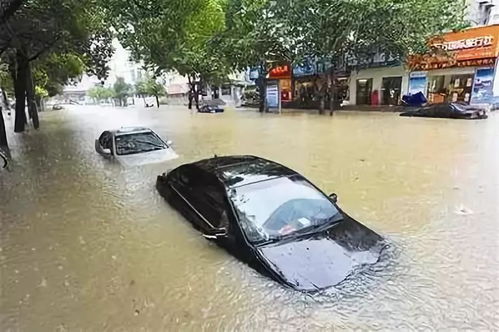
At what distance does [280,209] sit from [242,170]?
99 centimetres

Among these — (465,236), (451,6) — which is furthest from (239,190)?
(451,6)

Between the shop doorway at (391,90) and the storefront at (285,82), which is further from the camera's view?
the storefront at (285,82)

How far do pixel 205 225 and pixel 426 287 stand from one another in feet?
9.20

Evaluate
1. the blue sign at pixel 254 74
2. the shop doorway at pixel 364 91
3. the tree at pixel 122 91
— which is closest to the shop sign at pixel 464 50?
the shop doorway at pixel 364 91

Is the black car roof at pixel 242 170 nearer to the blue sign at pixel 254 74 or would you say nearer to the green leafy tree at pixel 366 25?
the green leafy tree at pixel 366 25

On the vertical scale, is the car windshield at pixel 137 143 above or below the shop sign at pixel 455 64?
below

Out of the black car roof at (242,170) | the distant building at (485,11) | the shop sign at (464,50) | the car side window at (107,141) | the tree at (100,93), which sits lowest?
the tree at (100,93)

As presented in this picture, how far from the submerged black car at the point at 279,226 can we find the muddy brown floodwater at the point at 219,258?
0.19 meters

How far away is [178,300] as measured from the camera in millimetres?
4293

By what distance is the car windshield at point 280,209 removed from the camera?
4703 mm

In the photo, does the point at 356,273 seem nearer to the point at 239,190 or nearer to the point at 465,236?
the point at 239,190

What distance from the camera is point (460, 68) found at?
2381 centimetres

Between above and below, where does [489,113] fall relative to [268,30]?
below

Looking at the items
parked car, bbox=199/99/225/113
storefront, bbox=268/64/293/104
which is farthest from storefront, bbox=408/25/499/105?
parked car, bbox=199/99/225/113
